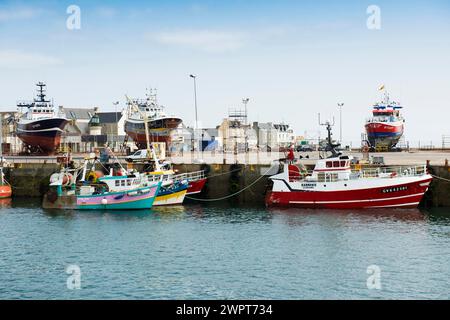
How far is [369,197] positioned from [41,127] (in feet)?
199

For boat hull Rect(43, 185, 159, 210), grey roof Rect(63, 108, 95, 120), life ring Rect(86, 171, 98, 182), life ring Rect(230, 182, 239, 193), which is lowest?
boat hull Rect(43, 185, 159, 210)

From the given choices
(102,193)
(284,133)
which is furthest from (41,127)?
(284,133)

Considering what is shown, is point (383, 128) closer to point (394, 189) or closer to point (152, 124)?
point (152, 124)

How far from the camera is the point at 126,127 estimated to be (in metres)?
98.8

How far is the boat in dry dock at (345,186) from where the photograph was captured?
1875 inches

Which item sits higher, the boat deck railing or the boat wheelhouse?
the boat wheelhouse

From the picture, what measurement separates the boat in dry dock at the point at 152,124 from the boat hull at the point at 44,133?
35.1ft

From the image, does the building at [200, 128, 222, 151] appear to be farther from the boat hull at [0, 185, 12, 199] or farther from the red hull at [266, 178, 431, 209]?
the red hull at [266, 178, 431, 209]

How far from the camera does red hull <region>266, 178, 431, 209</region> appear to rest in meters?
47.6

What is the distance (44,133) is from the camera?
3698 inches

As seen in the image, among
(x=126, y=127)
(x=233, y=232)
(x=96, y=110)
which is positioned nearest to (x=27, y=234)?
(x=233, y=232)

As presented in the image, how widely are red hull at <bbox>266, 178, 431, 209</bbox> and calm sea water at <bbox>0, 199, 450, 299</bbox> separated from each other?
4.42 ft

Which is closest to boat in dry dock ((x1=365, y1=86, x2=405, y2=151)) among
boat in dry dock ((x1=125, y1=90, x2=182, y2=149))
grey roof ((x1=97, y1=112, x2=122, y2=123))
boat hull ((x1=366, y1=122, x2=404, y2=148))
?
boat hull ((x1=366, y1=122, x2=404, y2=148))
